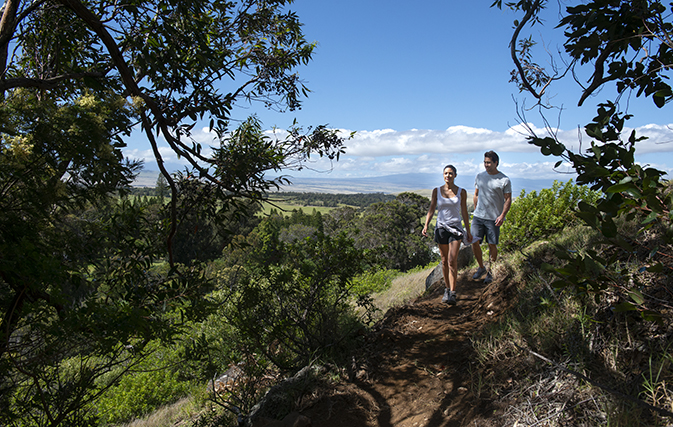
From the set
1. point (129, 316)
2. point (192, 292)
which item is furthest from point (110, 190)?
point (129, 316)

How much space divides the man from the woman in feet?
1.40

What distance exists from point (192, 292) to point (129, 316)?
0.74 meters

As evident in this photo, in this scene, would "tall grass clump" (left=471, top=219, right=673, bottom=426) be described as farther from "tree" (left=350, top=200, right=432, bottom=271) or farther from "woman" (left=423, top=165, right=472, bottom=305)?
"tree" (left=350, top=200, right=432, bottom=271)

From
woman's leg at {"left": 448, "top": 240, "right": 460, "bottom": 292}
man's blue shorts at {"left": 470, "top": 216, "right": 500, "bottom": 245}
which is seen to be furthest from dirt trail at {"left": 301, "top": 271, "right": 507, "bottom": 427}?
man's blue shorts at {"left": 470, "top": 216, "right": 500, "bottom": 245}

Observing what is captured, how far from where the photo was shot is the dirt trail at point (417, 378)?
9.95 feet

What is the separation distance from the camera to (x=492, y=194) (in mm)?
5562

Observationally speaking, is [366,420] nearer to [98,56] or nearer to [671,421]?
[671,421]

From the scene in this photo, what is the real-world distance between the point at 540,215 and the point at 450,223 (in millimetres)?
3879

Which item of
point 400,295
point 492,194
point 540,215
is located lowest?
→ point 400,295

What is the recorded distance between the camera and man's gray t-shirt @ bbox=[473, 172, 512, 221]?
18.1 feet

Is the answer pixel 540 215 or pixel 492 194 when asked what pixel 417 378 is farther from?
pixel 540 215

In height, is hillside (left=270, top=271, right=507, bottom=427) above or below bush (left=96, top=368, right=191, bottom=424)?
above

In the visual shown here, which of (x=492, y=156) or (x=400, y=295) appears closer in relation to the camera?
(x=492, y=156)

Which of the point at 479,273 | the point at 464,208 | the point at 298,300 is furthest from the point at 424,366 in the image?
the point at 479,273
